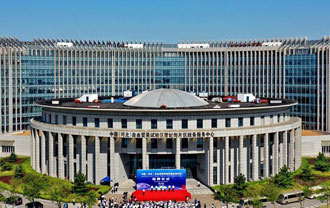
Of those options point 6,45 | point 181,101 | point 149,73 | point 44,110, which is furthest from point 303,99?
point 6,45

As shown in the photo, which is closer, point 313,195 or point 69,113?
point 313,195

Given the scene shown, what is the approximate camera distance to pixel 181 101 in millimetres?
102688

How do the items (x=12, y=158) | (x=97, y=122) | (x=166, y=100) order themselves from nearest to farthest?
(x=97, y=122) < (x=166, y=100) < (x=12, y=158)

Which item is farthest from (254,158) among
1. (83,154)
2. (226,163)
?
(83,154)

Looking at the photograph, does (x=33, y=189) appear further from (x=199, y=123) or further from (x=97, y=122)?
(x=199, y=123)

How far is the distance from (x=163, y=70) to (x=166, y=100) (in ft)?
250

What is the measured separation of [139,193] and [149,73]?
305 ft

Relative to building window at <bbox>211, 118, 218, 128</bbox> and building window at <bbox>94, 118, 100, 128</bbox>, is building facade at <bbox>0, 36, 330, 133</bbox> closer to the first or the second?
building window at <bbox>94, 118, 100, 128</bbox>

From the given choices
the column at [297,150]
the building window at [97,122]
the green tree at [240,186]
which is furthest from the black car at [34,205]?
the column at [297,150]

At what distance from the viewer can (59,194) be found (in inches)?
3147

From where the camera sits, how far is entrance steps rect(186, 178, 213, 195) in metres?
91.9

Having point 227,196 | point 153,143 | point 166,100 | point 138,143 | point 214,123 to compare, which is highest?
point 166,100

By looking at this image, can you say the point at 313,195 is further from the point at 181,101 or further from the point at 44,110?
the point at 44,110

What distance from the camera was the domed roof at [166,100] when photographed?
101 meters
